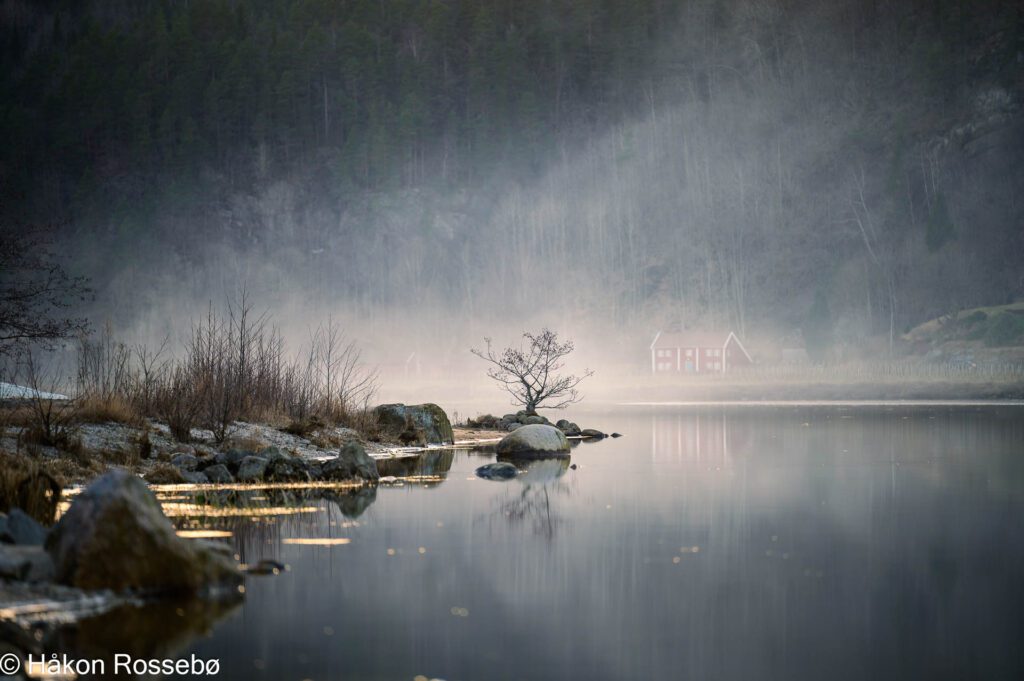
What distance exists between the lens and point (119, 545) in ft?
33.6

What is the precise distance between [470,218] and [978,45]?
81223 millimetres

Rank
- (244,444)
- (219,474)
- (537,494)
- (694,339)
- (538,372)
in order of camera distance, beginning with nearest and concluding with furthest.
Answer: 1. (219,474)
2. (537,494)
3. (244,444)
4. (538,372)
5. (694,339)

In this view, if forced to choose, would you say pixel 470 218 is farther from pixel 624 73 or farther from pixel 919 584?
pixel 919 584

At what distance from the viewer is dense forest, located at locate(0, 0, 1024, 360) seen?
13250cm

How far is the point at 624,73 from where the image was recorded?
606 ft

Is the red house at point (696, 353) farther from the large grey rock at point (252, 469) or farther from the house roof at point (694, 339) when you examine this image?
the large grey rock at point (252, 469)

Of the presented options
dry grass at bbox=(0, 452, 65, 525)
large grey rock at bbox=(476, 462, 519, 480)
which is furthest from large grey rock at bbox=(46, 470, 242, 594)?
large grey rock at bbox=(476, 462, 519, 480)

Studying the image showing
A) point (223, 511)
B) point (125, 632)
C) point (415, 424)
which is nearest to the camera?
point (125, 632)

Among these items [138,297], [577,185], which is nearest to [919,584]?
[138,297]

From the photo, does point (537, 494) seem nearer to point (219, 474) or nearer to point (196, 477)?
point (219, 474)

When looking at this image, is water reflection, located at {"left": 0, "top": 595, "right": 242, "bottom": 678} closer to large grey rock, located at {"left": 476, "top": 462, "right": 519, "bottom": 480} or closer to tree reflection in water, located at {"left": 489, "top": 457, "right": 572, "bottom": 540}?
tree reflection in water, located at {"left": 489, "top": 457, "right": 572, "bottom": 540}

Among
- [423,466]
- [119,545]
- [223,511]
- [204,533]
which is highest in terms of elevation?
[423,466]

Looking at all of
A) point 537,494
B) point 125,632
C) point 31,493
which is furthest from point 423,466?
point 125,632

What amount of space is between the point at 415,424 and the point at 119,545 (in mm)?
24800
